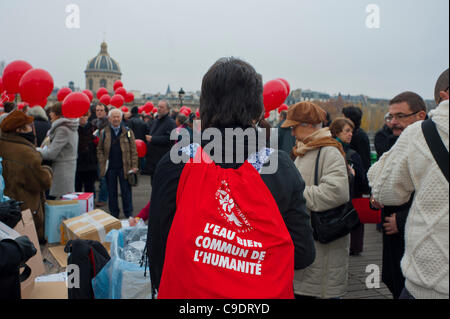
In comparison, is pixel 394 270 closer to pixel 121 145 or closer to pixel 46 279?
pixel 46 279

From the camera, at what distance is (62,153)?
5.50 m

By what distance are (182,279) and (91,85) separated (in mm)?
106538

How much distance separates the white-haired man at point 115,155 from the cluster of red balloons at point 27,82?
1.06m

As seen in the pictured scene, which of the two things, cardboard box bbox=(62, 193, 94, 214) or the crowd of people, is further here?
cardboard box bbox=(62, 193, 94, 214)

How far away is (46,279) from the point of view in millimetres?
3807

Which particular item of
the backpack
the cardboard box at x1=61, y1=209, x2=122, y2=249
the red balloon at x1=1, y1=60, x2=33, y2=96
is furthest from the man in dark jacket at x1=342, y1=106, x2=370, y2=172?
the red balloon at x1=1, y1=60, x2=33, y2=96

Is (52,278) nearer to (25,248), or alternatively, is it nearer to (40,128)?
(25,248)

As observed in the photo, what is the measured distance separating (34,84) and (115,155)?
1605 millimetres

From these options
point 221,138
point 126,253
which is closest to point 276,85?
point 126,253

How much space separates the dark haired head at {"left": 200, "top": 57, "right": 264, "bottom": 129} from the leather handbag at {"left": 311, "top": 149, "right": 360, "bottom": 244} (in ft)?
4.81

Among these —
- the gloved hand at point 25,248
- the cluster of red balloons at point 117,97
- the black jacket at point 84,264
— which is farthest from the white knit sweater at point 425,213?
the cluster of red balloons at point 117,97

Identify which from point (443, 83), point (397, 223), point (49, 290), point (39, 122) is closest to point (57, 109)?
point (39, 122)

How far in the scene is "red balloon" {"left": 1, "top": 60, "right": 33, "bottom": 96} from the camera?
5559 millimetres

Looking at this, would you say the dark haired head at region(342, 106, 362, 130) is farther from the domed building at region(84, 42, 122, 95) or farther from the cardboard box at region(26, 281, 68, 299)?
the domed building at region(84, 42, 122, 95)
